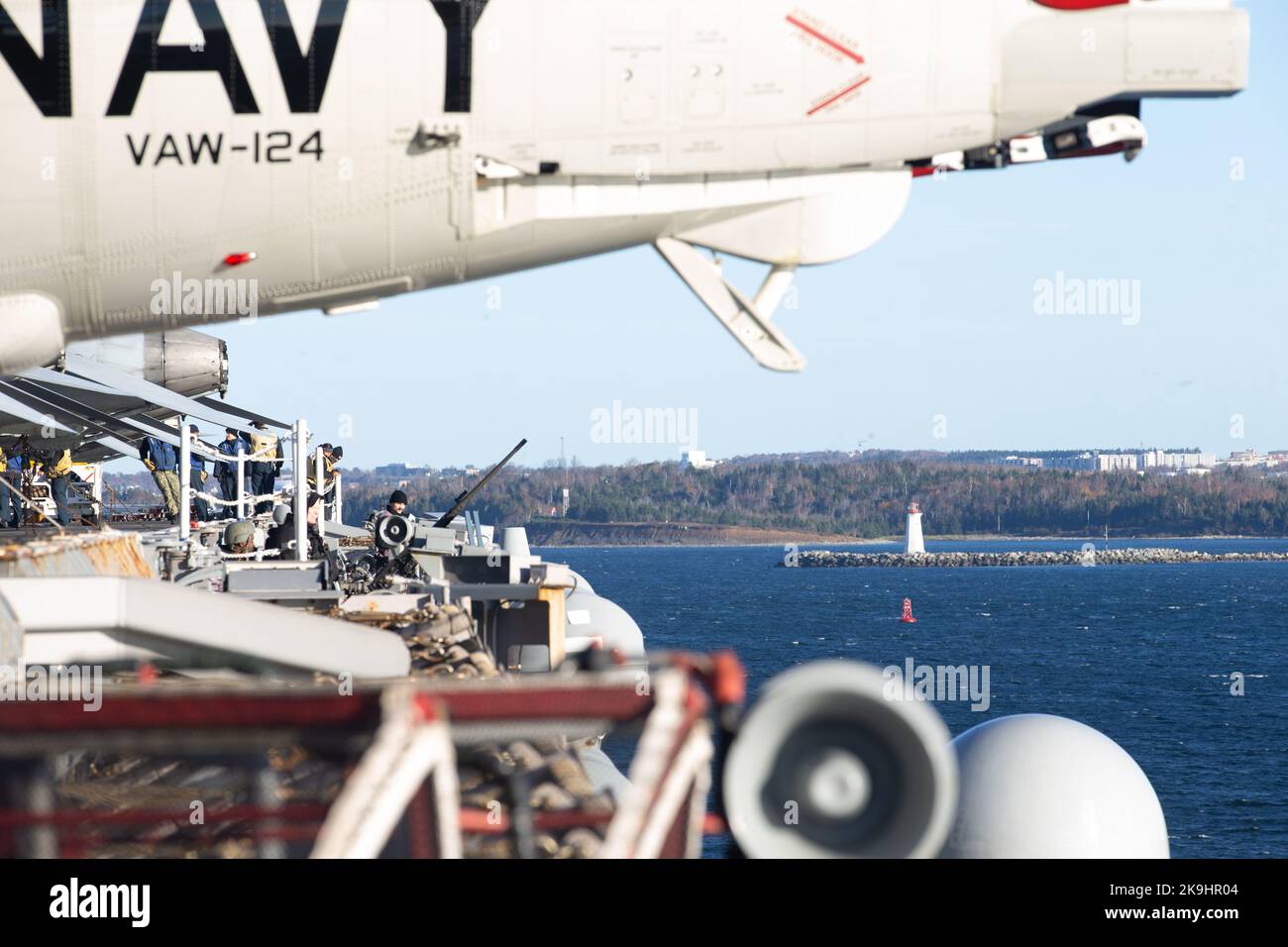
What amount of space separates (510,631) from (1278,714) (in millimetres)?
56551

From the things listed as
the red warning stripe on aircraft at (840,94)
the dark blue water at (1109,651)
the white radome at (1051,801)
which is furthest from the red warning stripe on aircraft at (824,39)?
the dark blue water at (1109,651)

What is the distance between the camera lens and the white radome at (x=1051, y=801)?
12492mm

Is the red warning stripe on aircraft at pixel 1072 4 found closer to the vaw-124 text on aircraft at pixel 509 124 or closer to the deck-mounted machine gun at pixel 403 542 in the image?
the vaw-124 text on aircraft at pixel 509 124

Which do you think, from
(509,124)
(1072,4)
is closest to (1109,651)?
(1072,4)

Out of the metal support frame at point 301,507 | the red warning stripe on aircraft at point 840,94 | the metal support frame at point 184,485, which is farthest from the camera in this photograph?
the metal support frame at point 184,485

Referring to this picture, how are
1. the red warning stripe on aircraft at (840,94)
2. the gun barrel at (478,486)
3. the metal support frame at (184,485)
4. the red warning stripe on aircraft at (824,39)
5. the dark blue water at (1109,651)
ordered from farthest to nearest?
the dark blue water at (1109,651) < the gun barrel at (478,486) < the metal support frame at (184,485) < the red warning stripe on aircraft at (840,94) < the red warning stripe on aircraft at (824,39)

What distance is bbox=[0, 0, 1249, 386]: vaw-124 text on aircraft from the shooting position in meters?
11.6

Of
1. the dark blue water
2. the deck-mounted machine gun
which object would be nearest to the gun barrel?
the deck-mounted machine gun

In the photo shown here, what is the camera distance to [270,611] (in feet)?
31.8

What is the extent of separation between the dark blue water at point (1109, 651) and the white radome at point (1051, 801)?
31.7 meters

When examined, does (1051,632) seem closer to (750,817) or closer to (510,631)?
(510,631)

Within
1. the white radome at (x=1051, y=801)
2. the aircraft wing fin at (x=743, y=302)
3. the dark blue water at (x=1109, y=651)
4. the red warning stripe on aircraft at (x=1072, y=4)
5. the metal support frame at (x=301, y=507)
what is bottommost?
the dark blue water at (x=1109, y=651)

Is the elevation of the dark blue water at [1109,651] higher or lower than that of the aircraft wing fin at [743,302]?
lower
